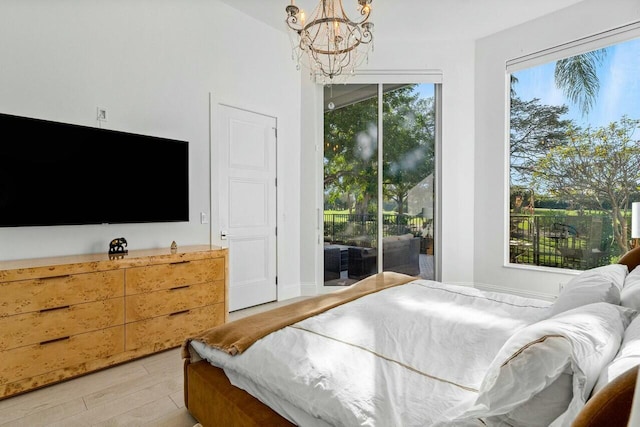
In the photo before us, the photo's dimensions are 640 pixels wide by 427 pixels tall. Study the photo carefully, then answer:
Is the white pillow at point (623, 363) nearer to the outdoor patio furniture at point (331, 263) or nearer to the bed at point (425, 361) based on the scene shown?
the bed at point (425, 361)

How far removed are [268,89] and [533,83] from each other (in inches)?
126

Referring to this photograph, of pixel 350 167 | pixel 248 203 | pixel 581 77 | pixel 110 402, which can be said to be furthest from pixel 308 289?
pixel 581 77

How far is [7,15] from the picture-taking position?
8.27 feet

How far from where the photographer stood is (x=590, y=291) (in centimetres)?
155

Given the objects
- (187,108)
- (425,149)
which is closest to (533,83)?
(425,149)

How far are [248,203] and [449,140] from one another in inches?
108

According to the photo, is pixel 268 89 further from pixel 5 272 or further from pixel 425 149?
pixel 5 272

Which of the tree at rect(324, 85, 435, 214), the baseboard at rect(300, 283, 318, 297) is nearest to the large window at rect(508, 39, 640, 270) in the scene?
the tree at rect(324, 85, 435, 214)

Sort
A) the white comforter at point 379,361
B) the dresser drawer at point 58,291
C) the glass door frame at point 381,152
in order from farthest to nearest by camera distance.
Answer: the glass door frame at point 381,152 → the dresser drawer at point 58,291 → the white comforter at point 379,361

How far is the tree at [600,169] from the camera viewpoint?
368 centimetres

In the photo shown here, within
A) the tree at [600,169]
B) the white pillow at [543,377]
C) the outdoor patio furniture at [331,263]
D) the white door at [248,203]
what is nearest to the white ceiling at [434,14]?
the white door at [248,203]

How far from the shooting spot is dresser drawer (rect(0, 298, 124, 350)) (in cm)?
213

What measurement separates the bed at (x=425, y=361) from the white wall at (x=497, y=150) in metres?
2.61

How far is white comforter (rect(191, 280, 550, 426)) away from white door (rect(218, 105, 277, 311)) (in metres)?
2.19
